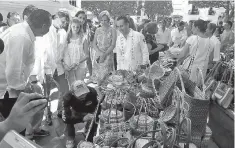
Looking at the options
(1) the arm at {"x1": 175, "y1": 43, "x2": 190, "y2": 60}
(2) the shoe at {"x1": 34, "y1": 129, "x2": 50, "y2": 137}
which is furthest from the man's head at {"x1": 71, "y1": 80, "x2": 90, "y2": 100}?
(1) the arm at {"x1": 175, "y1": 43, "x2": 190, "y2": 60}

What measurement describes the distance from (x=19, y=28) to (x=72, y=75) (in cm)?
178

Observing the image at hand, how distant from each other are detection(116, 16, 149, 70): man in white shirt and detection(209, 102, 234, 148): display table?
1.23 metres

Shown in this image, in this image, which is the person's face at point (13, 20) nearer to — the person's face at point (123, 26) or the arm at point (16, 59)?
the person's face at point (123, 26)

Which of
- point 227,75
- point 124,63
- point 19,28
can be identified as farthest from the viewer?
point 124,63

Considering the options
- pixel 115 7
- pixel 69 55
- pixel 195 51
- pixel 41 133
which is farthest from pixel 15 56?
pixel 115 7

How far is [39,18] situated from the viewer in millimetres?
2775

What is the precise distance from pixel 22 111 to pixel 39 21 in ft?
Answer: 6.57

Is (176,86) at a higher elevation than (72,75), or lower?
higher

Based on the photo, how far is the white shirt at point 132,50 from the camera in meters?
3.99

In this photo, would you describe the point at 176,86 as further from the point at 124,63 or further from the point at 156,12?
the point at 156,12

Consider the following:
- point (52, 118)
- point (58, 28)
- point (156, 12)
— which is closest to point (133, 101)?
point (52, 118)

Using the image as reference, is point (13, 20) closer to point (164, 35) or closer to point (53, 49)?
point (53, 49)

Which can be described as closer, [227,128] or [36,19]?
[36,19]

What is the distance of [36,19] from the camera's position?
110 inches
